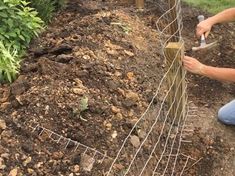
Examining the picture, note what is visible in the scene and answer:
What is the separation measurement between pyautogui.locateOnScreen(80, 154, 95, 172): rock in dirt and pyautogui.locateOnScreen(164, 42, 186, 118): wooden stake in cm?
83

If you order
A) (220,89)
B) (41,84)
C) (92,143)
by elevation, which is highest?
(41,84)

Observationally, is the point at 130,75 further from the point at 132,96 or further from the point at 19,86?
the point at 19,86

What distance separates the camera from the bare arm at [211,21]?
→ 3975 mm

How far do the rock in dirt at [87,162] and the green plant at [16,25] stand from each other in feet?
4.73

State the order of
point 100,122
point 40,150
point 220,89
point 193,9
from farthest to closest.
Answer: point 193,9
point 220,89
point 100,122
point 40,150

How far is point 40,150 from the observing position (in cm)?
327

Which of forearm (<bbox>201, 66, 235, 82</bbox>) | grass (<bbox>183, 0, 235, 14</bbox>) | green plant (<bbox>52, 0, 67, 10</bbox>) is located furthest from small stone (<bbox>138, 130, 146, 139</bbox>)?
grass (<bbox>183, 0, 235, 14</bbox>)

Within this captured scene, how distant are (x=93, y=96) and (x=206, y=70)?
95 cm

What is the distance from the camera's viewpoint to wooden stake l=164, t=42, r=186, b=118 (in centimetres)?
331

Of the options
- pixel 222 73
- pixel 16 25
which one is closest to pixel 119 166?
pixel 222 73

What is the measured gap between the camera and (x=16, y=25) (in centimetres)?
Result: 439

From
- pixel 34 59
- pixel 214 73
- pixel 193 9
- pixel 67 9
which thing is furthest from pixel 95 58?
pixel 193 9

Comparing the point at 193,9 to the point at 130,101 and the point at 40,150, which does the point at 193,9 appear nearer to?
the point at 130,101

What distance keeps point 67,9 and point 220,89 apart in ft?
6.97
